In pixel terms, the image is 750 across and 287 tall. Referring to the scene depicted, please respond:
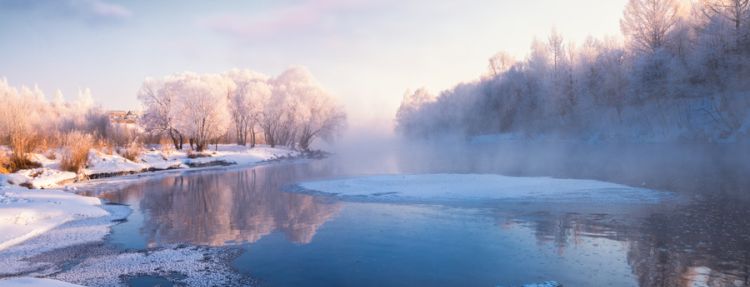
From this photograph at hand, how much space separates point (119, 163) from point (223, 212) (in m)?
23.2

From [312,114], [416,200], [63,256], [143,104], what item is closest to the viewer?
[63,256]

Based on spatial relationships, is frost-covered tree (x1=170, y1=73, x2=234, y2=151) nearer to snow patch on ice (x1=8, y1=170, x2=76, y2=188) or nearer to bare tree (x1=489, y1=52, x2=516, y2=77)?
snow patch on ice (x1=8, y1=170, x2=76, y2=188)

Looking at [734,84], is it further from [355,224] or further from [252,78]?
→ [252,78]

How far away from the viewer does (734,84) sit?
45188 mm

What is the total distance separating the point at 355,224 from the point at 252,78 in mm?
69582

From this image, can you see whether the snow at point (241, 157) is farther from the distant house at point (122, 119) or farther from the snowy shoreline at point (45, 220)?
the distant house at point (122, 119)

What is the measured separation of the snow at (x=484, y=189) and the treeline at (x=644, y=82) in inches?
1348

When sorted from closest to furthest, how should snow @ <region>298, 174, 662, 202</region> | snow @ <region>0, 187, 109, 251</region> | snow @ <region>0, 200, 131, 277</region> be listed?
snow @ <region>0, 200, 131, 277</region>
snow @ <region>0, 187, 109, 251</region>
snow @ <region>298, 174, 662, 202</region>

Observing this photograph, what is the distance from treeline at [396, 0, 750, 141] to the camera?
4522 centimetres

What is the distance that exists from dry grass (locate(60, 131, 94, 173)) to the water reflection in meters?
8.04

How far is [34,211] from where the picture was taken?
47.5ft

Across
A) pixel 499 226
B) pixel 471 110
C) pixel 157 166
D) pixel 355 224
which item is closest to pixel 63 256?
pixel 355 224

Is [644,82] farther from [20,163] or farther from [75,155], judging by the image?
[20,163]

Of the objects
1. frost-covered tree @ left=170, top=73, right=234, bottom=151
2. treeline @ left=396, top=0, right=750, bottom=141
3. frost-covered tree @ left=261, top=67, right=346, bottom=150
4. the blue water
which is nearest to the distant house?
frost-covered tree @ left=170, top=73, right=234, bottom=151
